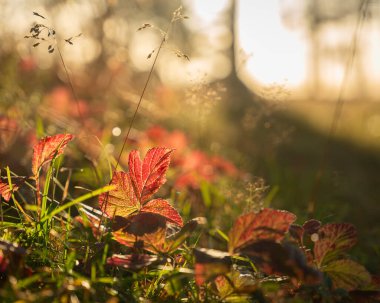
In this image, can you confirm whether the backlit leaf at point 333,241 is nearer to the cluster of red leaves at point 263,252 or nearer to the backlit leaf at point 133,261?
the cluster of red leaves at point 263,252

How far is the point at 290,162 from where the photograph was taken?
6.21 m

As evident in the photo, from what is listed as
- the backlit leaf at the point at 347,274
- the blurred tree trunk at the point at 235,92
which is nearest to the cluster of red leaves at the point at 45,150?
the backlit leaf at the point at 347,274

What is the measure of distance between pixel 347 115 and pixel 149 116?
586 centimetres

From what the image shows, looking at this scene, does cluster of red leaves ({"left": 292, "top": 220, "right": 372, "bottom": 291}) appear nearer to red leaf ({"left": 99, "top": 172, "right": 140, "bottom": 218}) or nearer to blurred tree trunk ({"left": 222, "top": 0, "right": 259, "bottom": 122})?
red leaf ({"left": 99, "top": 172, "right": 140, "bottom": 218})

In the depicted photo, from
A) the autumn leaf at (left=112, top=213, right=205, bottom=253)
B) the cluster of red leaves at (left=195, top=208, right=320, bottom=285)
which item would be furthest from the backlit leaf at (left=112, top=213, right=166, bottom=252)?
the cluster of red leaves at (left=195, top=208, right=320, bottom=285)

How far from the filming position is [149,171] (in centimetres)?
120

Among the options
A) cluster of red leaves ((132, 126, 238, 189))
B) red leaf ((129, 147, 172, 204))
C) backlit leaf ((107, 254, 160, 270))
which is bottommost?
cluster of red leaves ((132, 126, 238, 189))

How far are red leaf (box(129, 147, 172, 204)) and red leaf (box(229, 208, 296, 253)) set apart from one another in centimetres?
25

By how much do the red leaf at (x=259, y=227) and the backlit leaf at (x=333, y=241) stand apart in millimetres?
147

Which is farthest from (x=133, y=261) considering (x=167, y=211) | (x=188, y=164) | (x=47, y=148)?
(x=188, y=164)

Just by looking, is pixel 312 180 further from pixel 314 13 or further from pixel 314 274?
pixel 314 13

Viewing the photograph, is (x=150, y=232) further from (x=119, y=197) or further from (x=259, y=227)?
(x=259, y=227)

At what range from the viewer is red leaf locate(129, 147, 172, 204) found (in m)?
1.18

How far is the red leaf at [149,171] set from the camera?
1184 mm
